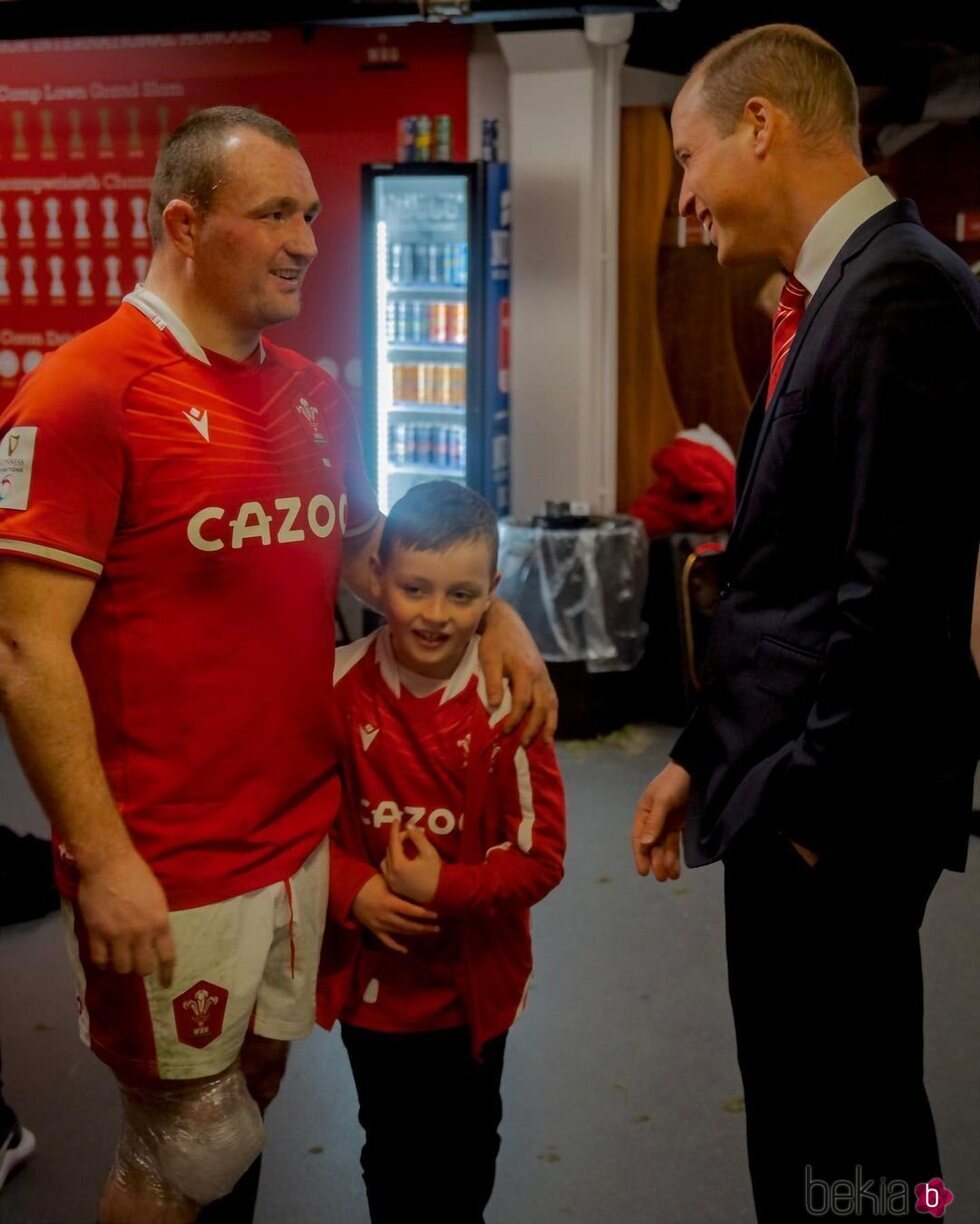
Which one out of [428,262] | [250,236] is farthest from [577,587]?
[250,236]

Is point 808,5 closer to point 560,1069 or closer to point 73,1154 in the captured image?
point 560,1069

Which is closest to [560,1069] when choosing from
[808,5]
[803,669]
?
[803,669]

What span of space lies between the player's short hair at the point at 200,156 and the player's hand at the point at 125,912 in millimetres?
827

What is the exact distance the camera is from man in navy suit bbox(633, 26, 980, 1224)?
1.46m

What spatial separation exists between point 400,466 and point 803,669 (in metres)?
4.66

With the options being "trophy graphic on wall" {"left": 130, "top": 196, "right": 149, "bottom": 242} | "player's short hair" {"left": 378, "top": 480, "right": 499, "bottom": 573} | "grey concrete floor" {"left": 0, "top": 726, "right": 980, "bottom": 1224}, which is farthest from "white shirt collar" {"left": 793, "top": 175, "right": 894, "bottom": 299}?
"trophy graphic on wall" {"left": 130, "top": 196, "right": 149, "bottom": 242}

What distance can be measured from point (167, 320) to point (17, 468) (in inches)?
11.5

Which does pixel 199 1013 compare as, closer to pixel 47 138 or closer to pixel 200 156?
pixel 200 156

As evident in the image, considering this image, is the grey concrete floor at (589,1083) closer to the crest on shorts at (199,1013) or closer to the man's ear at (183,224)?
the crest on shorts at (199,1013)

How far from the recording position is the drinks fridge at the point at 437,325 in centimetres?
555

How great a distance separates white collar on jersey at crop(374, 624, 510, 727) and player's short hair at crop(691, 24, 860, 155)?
0.78 m

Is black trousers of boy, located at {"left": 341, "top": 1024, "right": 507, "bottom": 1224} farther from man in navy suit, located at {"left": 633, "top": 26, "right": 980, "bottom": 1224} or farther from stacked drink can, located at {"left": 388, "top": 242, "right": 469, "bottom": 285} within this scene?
stacked drink can, located at {"left": 388, "top": 242, "right": 469, "bottom": 285}

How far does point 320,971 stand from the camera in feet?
6.52

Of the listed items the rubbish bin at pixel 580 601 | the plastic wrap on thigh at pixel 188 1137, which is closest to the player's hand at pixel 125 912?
the plastic wrap on thigh at pixel 188 1137
